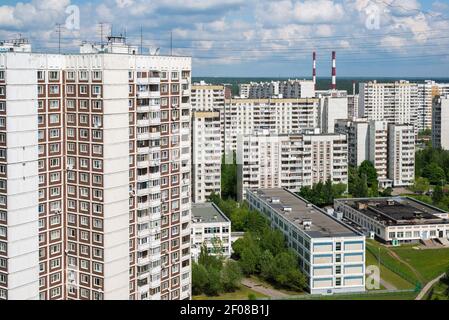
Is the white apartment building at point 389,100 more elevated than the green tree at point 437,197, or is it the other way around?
the white apartment building at point 389,100

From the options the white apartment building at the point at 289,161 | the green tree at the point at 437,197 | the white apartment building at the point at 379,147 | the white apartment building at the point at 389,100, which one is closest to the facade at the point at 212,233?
the white apartment building at the point at 289,161

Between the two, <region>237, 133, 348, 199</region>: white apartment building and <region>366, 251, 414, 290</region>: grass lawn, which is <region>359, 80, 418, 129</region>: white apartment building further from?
<region>366, 251, 414, 290</region>: grass lawn

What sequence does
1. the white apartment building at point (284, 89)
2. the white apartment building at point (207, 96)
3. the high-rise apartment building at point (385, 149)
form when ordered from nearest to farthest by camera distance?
the high-rise apartment building at point (385, 149)
the white apartment building at point (207, 96)
the white apartment building at point (284, 89)

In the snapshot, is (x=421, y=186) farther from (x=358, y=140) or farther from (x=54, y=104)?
(x=54, y=104)

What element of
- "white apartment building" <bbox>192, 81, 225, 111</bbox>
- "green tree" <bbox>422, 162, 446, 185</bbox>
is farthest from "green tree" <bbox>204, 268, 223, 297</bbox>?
"green tree" <bbox>422, 162, 446, 185</bbox>

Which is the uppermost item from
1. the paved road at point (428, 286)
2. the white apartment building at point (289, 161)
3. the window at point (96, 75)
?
the window at point (96, 75)

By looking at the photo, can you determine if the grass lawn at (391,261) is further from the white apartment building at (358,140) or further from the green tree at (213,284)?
the white apartment building at (358,140)

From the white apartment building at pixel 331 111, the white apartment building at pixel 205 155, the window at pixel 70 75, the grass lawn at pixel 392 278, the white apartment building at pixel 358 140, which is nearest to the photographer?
the window at pixel 70 75
